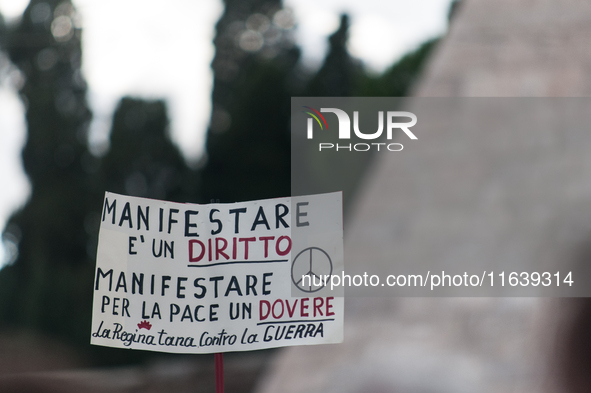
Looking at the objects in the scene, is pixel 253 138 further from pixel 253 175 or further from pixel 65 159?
pixel 65 159

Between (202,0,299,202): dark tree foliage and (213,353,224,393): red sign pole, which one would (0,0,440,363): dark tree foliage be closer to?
(202,0,299,202): dark tree foliage

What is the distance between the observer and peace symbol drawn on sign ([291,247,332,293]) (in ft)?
8.86

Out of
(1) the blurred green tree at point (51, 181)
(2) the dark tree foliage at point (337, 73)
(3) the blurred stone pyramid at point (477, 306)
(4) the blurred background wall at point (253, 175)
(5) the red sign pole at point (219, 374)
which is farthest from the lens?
(2) the dark tree foliage at point (337, 73)

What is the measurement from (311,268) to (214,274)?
0.44 meters

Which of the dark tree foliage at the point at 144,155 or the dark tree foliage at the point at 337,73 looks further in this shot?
the dark tree foliage at the point at 337,73

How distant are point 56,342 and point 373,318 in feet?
32.8

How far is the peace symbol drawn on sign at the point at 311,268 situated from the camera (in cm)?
270

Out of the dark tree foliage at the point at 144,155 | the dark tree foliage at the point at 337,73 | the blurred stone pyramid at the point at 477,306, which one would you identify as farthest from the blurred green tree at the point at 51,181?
the blurred stone pyramid at the point at 477,306

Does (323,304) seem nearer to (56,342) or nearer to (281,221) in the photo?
(281,221)

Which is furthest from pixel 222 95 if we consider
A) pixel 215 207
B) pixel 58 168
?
pixel 215 207

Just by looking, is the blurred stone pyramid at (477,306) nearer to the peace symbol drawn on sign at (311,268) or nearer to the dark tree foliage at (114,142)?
the peace symbol drawn on sign at (311,268)

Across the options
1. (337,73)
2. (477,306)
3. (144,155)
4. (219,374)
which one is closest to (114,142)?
(144,155)

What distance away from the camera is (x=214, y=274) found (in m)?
2.73

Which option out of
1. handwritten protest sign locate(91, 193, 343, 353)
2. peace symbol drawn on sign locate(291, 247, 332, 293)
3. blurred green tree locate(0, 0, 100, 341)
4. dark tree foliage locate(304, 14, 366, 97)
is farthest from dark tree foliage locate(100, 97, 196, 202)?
peace symbol drawn on sign locate(291, 247, 332, 293)
